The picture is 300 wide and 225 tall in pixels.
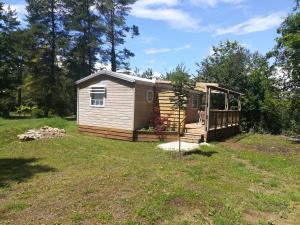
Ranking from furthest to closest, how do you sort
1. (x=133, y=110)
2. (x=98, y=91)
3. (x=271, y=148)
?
(x=98, y=91)
(x=133, y=110)
(x=271, y=148)

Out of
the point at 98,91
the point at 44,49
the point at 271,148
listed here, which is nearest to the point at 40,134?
the point at 98,91

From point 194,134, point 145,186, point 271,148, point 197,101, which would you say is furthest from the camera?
point 197,101

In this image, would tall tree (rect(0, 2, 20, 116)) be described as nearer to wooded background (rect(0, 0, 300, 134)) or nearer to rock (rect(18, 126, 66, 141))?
wooded background (rect(0, 0, 300, 134))

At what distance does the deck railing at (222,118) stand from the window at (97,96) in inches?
227

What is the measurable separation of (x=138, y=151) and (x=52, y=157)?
3.42 meters

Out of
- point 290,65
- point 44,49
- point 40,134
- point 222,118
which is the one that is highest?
point 44,49

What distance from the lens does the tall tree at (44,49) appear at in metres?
33.8

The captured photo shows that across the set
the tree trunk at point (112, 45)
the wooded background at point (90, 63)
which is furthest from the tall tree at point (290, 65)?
the tree trunk at point (112, 45)

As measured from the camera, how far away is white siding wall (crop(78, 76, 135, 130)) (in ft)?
54.1

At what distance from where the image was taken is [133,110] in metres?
16.3

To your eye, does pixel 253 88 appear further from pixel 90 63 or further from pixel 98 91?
pixel 90 63

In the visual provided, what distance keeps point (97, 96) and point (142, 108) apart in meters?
2.80

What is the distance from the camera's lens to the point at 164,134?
16.4 metres

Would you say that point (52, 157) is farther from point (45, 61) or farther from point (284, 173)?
point (45, 61)
